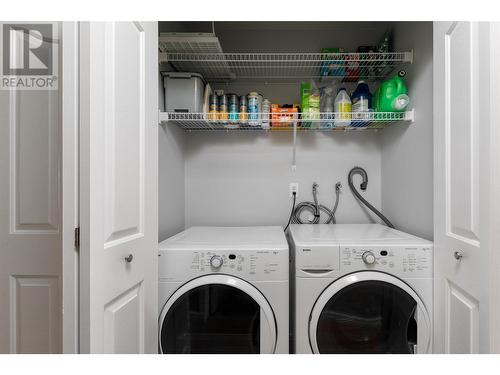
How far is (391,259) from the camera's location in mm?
1398

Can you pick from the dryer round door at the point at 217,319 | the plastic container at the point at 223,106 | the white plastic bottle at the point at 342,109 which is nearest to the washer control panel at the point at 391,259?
the dryer round door at the point at 217,319

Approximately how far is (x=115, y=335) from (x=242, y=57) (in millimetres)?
1955

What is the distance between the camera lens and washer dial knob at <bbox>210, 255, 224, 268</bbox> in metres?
1.37

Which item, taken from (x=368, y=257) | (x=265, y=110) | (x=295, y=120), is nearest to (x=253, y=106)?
(x=265, y=110)

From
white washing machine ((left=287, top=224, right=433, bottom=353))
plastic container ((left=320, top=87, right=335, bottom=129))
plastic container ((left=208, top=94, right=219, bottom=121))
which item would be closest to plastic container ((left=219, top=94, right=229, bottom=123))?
plastic container ((left=208, top=94, right=219, bottom=121))

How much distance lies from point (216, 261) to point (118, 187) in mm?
648

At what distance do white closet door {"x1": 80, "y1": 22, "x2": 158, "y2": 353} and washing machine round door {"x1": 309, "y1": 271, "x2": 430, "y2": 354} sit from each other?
0.89m

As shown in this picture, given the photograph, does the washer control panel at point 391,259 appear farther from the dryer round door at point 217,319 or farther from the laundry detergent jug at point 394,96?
the laundry detergent jug at point 394,96

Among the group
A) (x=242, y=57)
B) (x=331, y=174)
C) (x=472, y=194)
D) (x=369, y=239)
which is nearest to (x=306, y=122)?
(x=331, y=174)

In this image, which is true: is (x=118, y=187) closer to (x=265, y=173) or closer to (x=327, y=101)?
(x=265, y=173)

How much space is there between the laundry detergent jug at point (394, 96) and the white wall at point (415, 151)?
7cm

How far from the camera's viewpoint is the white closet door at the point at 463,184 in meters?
1.00

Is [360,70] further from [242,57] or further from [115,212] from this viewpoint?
[115,212]

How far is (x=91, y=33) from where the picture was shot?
0.82 m
